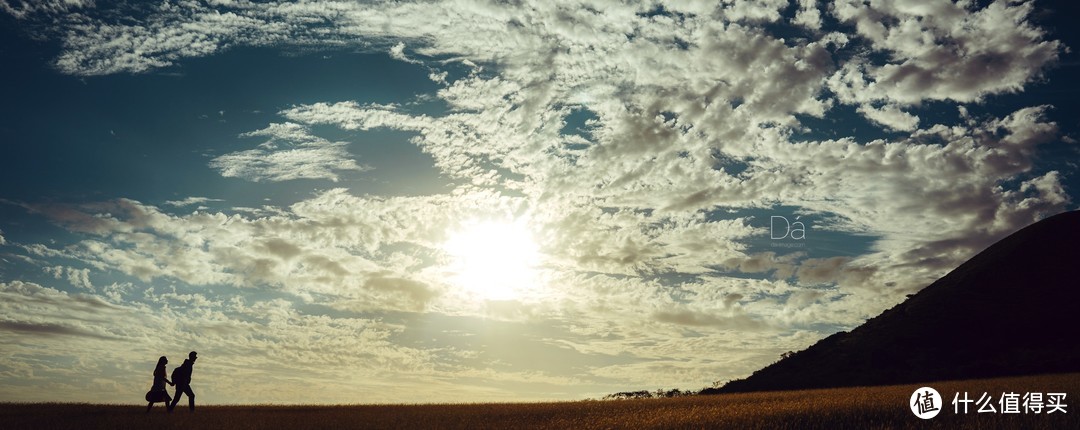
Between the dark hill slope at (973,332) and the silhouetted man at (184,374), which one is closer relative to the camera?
the silhouetted man at (184,374)

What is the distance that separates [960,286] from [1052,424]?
62.5 metres

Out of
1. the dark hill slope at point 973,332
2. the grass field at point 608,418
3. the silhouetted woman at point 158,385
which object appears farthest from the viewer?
the dark hill slope at point 973,332

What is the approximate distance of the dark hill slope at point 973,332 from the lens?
57125 millimetres

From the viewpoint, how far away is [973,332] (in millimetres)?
63156

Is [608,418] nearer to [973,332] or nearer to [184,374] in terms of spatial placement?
[184,374]

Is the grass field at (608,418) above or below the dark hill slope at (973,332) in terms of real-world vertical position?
below

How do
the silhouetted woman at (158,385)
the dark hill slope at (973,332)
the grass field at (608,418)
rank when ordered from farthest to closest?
the dark hill slope at (973,332) < the silhouetted woman at (158,385) < the grass field at (608,418)

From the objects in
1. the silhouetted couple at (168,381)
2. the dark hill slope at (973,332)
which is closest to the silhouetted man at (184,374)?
the silhouetted couple at (168,381)

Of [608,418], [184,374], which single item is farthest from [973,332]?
[184,374]

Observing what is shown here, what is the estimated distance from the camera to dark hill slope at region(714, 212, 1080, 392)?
2249 inches

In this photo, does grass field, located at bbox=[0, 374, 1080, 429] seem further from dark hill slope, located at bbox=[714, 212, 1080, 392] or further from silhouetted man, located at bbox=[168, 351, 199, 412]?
dark hill slope, located at bbox=[714, 212, 1080, 392]

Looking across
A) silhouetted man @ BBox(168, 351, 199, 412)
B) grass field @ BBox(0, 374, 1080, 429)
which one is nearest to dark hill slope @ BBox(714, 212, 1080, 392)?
grass field @ BBox(0, 374, 1080, 429)

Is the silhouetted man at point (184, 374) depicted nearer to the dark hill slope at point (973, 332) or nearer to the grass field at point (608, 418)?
the grass field at point (608, 418)

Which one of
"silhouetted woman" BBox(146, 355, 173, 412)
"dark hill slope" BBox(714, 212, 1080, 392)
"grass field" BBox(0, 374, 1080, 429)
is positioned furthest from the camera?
Result: "dark hill slope" BBox(714, 212, 1080, 392)
